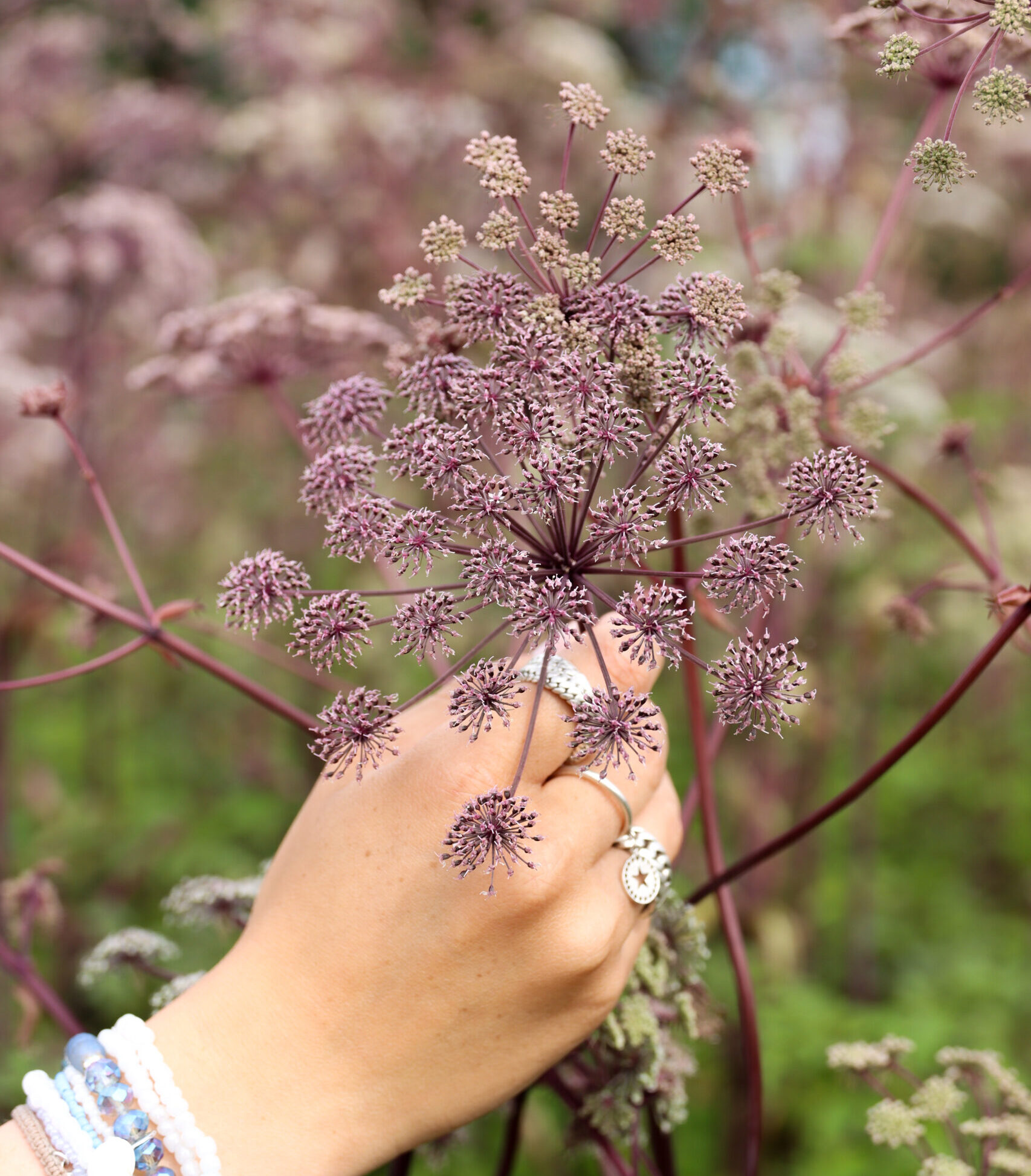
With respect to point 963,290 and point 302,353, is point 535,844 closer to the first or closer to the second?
point 302,353

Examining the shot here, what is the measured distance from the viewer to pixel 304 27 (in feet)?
15.7

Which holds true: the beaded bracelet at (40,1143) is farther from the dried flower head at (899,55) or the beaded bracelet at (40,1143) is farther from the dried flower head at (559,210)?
the dried flower head at (899,55)

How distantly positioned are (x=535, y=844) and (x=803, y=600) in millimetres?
2478

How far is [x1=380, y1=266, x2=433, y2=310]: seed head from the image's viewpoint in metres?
1.07

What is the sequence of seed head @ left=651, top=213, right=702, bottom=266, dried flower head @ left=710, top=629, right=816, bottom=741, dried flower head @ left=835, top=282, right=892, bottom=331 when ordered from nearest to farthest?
1. dried flower head @ left=710, top=629, right=816, bottom=741
2. seed head @ left=651, top=213, right=702, bottom=266
3. dried flower head @ left=835, top=282, right=892, bottom=331

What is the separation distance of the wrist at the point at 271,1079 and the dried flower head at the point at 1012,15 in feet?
3.59

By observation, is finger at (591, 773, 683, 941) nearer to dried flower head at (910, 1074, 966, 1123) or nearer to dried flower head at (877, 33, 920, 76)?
dried flower head at (910, 1074, 966, 1123)

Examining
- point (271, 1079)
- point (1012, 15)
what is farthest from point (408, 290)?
point (271, 1079)

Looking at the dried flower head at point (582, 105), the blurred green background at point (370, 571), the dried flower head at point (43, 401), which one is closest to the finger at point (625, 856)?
the dried flower head at point (582, 105)

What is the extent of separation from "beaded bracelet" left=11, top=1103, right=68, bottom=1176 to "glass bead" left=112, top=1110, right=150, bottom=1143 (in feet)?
0.17

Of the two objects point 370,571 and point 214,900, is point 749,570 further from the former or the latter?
point 370,571

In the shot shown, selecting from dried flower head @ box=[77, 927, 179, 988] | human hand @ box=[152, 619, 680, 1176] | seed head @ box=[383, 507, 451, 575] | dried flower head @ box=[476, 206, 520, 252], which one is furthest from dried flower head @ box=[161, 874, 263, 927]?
dried flower head @ box=[476, 206, 520, 252]

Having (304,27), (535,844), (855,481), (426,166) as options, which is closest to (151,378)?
(535,844)

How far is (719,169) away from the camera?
102cm
